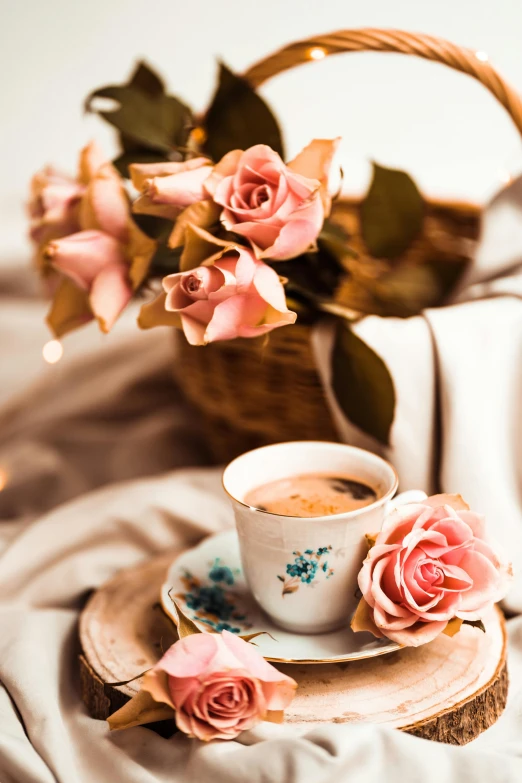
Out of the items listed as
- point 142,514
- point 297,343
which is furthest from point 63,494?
point 297,343

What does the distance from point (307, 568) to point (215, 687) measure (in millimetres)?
136

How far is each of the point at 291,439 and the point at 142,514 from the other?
187mm

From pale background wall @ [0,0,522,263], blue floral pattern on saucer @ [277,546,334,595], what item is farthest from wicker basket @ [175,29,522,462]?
pale background wall @ [0,0,522,263]

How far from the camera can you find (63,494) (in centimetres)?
106

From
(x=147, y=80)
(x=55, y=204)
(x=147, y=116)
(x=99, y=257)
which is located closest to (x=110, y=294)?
(x=99, y=257)

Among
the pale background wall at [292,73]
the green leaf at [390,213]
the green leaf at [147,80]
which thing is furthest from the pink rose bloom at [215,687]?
the pale background wall at [292,73]

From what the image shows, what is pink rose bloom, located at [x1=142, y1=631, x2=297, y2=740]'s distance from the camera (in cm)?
52

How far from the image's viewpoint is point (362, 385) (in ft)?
2.48

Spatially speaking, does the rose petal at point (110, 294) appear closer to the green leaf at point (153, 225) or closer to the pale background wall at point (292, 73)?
the green leaf at point (153, 225)

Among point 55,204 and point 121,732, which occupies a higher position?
point 55,204

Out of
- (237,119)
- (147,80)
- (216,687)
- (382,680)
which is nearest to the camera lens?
(216,687)

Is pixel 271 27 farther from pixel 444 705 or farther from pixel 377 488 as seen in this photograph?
pixel 444 705

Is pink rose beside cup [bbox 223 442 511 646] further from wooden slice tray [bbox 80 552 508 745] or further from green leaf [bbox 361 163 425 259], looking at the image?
green leaf [bbox 361 163 425 259]

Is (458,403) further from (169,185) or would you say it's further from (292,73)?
(292,73)
